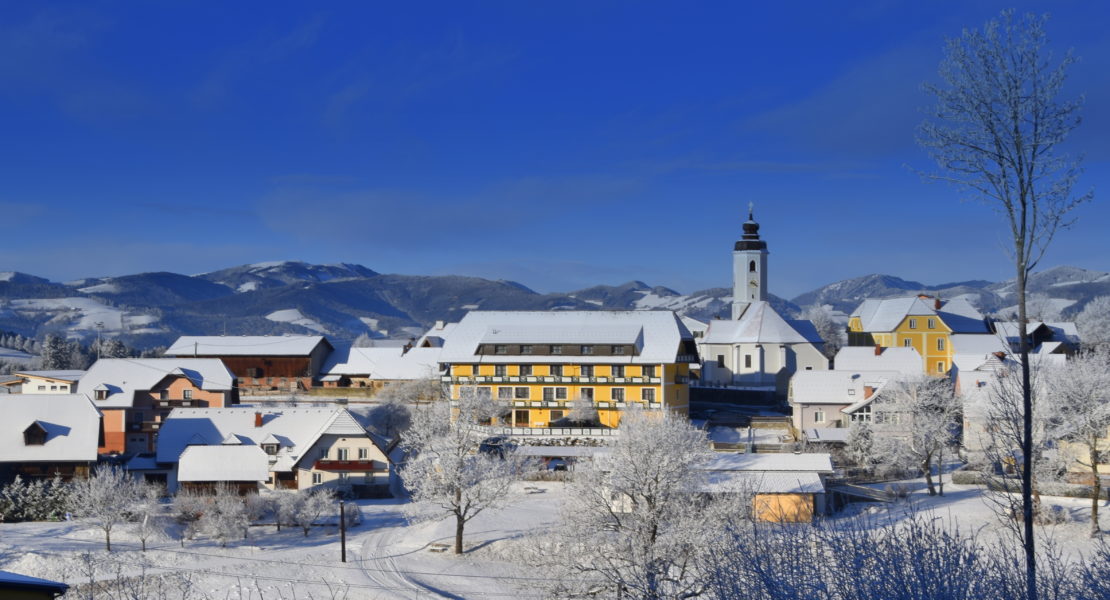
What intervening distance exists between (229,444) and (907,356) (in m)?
45.3

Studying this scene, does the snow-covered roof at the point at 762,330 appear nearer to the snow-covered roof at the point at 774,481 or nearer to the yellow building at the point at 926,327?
the yellow building at the point at 926,327

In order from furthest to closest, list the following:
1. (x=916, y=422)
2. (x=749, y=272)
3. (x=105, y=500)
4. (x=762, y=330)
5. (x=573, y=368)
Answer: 1. (x=749, y=272)
2. (x=762, y=330)
3. (x=573, y=368)
4. (x=916, y=422)
5. (x=105, y=500)

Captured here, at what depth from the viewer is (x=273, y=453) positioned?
50000 millimetres

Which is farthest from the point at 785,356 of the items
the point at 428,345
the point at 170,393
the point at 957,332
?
the point at 170,393

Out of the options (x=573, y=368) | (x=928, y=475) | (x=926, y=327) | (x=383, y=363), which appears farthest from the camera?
(x=383, y=363)

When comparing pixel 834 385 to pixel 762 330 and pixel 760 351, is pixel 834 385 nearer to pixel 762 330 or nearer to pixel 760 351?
pixel 760 351

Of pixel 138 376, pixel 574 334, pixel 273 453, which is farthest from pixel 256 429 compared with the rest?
pixel 574 334

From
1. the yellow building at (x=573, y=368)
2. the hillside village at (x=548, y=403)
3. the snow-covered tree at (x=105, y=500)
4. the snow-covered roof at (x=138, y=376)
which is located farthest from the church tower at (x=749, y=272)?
the snow-covered tree at (x=105, y=500)

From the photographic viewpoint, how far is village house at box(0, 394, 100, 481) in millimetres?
47469

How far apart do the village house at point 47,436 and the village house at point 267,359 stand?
97.7 feet

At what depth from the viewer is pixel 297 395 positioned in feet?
250

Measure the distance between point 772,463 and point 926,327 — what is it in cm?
4333

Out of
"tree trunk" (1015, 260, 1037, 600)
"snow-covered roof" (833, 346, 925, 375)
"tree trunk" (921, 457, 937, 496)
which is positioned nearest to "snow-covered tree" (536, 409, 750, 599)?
"tree trunk" (921, 457, 937, 496)

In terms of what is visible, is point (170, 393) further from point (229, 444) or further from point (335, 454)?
point (335, 454)
